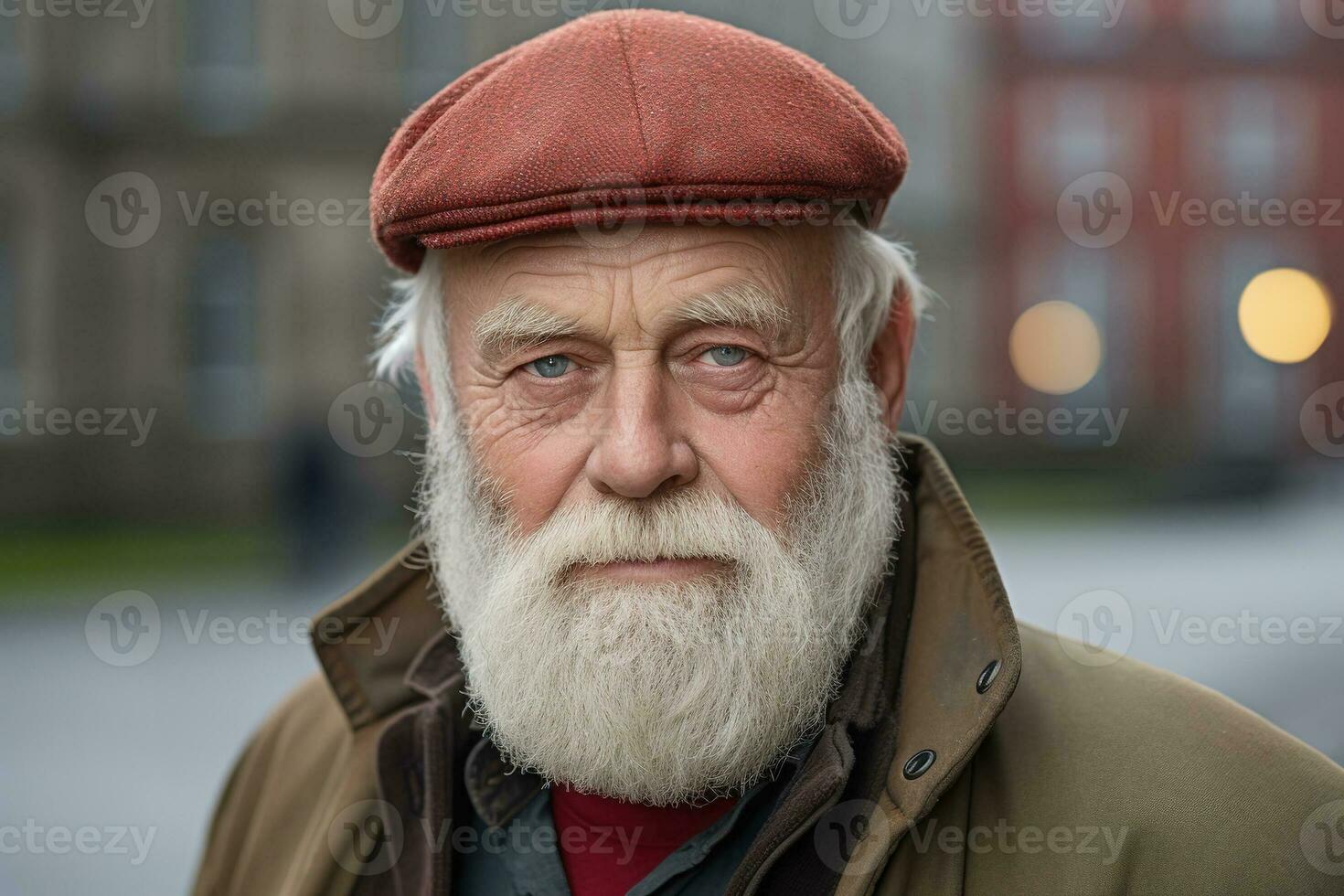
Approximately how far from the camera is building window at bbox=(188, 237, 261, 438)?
18.8 metres

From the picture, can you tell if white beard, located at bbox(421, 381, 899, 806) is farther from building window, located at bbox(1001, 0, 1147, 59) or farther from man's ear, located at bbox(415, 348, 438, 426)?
building window, located at bbox(1001, 0, 1147, 59)

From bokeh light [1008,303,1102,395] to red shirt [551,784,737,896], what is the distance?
21.3 m

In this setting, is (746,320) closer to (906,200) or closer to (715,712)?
(715,712)

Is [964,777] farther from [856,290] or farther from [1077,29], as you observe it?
[1077,29]

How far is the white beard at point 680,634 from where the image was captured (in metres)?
2.05

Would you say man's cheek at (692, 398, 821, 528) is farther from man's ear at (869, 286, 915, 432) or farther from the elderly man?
man's ear at (869, 286, 915, 432)

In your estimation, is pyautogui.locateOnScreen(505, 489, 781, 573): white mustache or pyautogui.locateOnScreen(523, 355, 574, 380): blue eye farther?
pyautogui.locateOnScreen(523, 355, 574, 380): blue eye

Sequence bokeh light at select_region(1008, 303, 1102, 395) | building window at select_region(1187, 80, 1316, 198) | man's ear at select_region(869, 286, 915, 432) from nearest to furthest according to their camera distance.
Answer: man's ear at select_region(869, 286, 915, 432) → bokeh light at select_region(1008, 303, 1102, 395) → building window at select_region(1187, 80, 1316, 198)

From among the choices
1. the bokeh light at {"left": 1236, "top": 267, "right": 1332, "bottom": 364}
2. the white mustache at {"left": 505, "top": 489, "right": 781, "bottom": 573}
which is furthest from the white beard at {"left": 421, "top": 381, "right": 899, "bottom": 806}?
the bokeh light at {"left": 1236, "top": 267, "right": 1332, "bottom": 364}

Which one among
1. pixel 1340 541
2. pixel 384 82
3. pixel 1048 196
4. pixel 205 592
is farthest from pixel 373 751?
pixel 1048 196

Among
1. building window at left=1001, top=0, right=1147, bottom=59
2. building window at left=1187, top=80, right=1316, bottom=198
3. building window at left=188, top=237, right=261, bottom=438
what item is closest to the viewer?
building window at left=188, top=237, right=261, bottom=438

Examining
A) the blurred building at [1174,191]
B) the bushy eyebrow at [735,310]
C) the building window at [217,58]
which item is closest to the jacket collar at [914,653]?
the bushy eyebrow at [735,310]

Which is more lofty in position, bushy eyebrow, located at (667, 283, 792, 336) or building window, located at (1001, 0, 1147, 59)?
building window, located at (1001, 0, 1147, 59)

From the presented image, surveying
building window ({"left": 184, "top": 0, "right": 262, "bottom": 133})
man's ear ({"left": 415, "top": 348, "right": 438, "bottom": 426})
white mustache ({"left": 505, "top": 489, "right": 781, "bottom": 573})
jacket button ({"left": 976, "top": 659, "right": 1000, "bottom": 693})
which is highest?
building window ({"left": 184, "top": 0, "right": 262, "bottom": 133})
